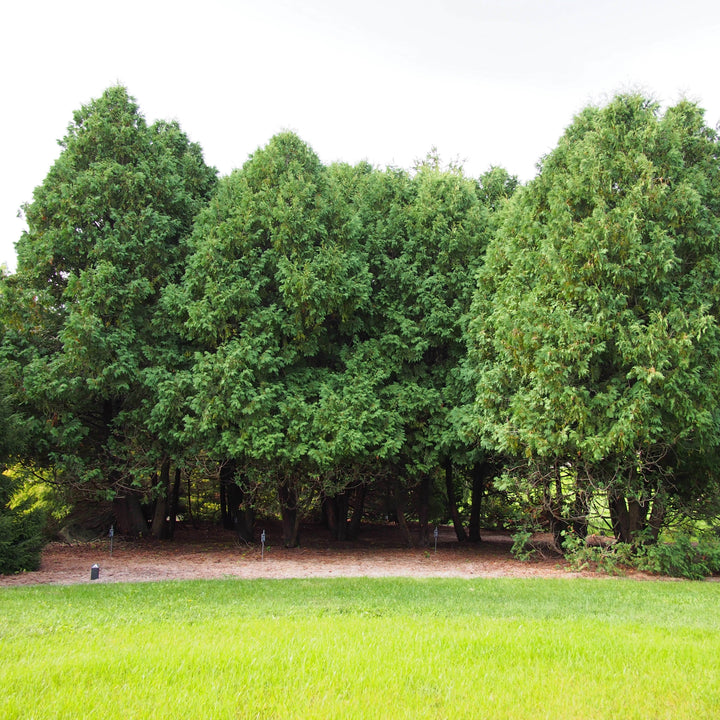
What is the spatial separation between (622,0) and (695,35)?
153cm

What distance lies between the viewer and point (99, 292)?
1270 cm

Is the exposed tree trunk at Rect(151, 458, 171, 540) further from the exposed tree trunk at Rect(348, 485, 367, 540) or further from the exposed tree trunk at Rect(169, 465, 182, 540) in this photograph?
the exposed tree trunk at Rect(348, 485, 367, 540)

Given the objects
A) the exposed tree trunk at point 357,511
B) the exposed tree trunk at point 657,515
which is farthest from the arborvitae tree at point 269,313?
the exposed tree trunk at point 657,515

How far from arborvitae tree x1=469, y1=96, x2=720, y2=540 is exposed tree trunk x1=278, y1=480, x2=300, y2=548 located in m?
5.49

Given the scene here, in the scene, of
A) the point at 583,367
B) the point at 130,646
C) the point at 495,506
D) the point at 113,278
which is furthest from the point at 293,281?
the point at 495,506

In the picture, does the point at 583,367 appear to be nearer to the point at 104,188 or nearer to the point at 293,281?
the point at 293,281

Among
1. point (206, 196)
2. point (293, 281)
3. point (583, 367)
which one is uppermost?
point (206, 196)

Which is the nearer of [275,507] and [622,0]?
[622,0]

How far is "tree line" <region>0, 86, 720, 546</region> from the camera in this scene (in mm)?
10812

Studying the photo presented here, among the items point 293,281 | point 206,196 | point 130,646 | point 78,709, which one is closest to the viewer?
point 78,709

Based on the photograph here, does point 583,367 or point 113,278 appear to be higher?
point 113,278

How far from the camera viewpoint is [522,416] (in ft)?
36.6

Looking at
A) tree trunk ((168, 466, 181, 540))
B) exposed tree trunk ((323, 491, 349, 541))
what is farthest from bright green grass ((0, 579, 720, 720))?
exposed tree trunk ((323, 491, 349, 541))

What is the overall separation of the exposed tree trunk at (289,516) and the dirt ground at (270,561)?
0.29 m
